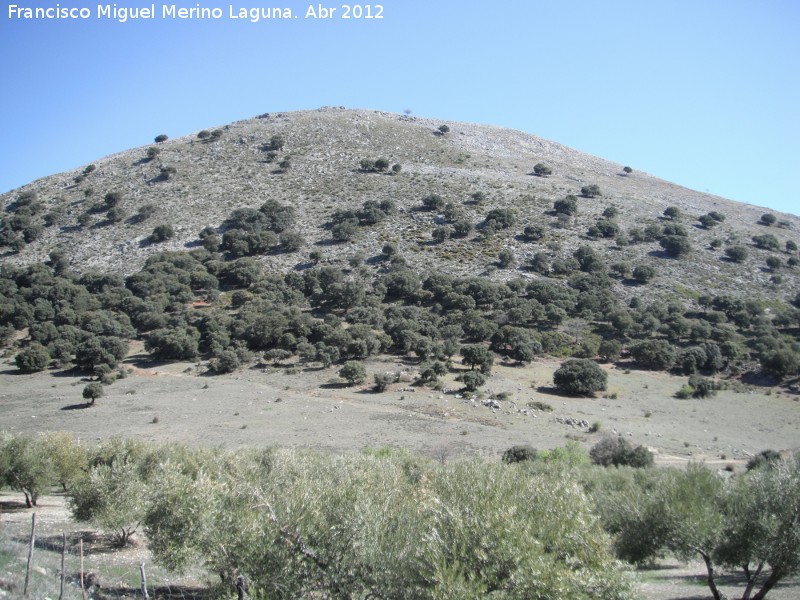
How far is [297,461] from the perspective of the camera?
20.8m

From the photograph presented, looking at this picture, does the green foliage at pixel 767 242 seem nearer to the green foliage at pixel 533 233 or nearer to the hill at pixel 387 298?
the hill at pixel 387 298

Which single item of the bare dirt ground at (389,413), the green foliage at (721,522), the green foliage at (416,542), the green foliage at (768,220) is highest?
the green foliage at (768,220)

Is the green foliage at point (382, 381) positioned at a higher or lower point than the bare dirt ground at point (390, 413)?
higher

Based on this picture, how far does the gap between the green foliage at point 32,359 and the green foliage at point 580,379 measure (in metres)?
49.6

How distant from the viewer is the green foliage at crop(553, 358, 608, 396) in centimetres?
5064

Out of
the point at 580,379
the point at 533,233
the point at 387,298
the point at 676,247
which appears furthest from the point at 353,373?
the point at 676,247

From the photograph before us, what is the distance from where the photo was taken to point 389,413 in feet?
144

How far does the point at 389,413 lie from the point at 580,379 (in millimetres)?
18858

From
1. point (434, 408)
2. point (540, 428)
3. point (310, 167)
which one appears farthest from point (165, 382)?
point (310, 167)

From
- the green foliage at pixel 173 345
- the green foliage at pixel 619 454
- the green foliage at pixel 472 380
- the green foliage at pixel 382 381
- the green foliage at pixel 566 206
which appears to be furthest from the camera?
the green foliage at pixel 566 206

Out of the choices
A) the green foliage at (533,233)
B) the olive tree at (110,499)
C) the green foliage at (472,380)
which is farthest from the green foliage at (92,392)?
the green foliage at (533,233)

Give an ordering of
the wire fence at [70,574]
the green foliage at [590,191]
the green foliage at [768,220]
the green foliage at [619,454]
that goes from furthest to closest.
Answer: the green foliage at [590,191] < the green foliage at [768,220] < the green foliage at [619,454] < the wire fence at [70,574]

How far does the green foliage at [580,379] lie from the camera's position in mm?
50638

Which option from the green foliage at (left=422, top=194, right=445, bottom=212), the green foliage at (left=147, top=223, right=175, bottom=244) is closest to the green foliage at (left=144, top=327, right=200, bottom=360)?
the green foliage at (left=147, top=223, right=175, bottom=244)
